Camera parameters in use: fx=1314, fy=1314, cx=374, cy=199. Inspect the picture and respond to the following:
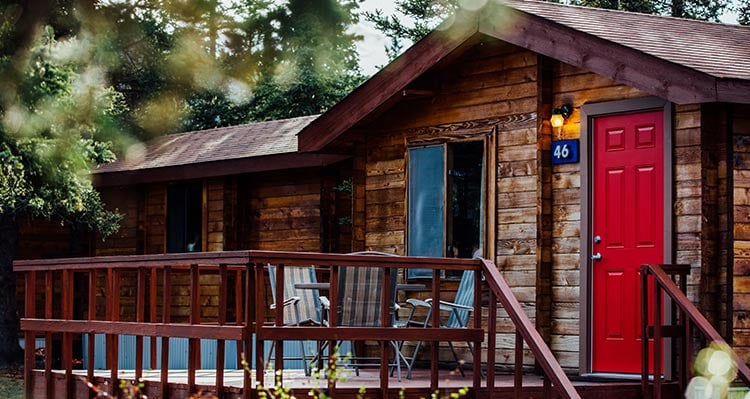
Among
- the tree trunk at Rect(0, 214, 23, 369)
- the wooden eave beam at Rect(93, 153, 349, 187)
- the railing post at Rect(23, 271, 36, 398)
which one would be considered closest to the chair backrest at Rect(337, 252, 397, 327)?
the railing post at Rect(23, 271, 36, 398)

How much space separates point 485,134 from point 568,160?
3.12 feet

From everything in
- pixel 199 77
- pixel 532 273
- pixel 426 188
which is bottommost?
pixel 532 273

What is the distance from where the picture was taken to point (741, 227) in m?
9.23

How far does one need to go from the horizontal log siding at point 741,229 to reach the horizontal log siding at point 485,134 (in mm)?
1751

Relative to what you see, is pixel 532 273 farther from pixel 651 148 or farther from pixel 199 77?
pixel 199 77

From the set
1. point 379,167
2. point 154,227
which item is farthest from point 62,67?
point 379,167

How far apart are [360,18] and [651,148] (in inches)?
733

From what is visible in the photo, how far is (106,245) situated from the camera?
59.3 feet

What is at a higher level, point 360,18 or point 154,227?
point 360,18

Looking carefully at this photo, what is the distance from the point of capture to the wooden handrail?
7990 millimetres

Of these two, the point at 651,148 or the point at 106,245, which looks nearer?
the point at 651,148

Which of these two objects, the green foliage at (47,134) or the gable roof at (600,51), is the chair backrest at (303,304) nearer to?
the gable roof at (600,51)

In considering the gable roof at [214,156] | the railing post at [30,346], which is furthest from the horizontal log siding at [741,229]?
the gable roof at [214,156]

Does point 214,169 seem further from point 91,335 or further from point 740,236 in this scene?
point 740,236
